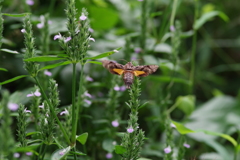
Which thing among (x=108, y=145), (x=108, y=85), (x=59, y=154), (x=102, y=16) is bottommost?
(x=108, y=145)

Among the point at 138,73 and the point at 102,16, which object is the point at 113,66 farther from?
the point at 102,16

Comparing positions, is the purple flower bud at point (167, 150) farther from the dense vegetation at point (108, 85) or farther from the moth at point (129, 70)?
the moth at point (129, 70)

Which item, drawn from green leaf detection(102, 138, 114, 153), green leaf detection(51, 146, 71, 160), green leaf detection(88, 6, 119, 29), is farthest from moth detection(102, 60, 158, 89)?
green leaf detection(88, 6, 119, 29)

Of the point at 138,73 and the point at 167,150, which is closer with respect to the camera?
the point at 138,73

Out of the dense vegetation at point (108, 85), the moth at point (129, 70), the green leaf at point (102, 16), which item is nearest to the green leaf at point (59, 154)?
the dense vegetation at point (108, 85)

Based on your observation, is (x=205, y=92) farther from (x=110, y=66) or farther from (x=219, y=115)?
(x=110, y=66)

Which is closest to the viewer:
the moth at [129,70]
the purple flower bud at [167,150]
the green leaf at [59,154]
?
the green leaf at [59,154]

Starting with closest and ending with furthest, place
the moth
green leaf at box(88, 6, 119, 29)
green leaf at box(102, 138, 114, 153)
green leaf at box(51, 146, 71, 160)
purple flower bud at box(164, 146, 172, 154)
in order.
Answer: green leaf at box(51, 146, 71, 160), the moth, purple flower bud at box(164, 146, 172, 154), green leaf at box(102, 138, 114, 153), green leaf at box(88, 6, 119, 29)

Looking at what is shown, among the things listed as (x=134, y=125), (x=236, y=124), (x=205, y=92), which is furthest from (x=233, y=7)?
(x=134, y=125)

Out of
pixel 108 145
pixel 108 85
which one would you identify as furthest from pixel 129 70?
pixel 108 85

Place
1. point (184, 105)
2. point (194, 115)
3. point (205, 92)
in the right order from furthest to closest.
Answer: point (205, 92), point (194, 115), point (184, 105)

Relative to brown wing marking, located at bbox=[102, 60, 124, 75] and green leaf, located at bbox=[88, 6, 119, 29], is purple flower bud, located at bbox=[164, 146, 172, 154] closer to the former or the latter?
brown wing marking, located at bbox=[102, 60, 124, 75]
